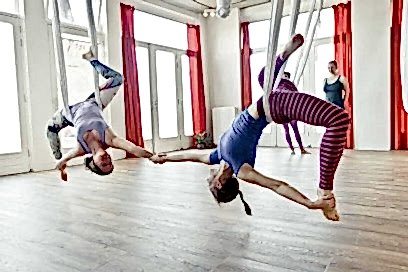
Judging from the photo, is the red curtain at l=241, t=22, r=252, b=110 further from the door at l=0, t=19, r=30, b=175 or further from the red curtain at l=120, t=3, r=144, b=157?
the door at l=0, t=19, r=30, b=175

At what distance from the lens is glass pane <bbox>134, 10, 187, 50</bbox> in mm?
8109

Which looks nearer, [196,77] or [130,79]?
[130,79]

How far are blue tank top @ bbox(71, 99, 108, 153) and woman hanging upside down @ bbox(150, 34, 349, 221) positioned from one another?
680mm

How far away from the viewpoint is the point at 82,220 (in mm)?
3254

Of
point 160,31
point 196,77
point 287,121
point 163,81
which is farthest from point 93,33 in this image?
point 196,77

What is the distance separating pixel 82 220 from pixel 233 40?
21.5ft

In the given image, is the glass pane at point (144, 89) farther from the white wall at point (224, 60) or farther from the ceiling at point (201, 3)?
the white wall at point (224, 60)

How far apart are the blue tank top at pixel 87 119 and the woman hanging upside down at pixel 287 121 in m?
0.68

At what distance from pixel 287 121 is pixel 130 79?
6.23 meters

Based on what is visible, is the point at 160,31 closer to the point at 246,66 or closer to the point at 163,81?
the point at 163,81

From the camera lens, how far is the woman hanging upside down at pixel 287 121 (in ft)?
4.88

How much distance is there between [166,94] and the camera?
342 inches

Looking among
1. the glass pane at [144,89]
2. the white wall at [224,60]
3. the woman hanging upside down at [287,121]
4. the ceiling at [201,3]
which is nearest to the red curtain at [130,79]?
the glass pane at [144,89]

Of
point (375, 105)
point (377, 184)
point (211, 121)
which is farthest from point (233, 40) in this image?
point (377, 184)
